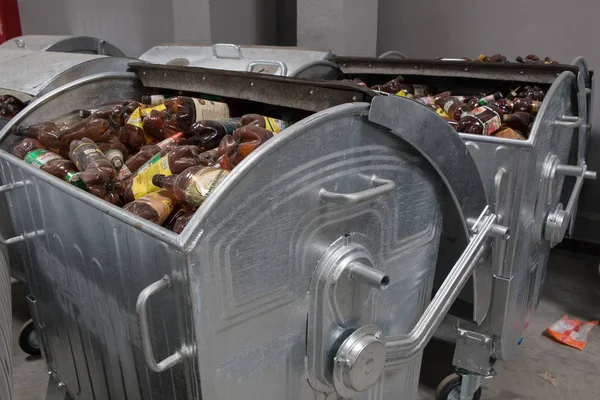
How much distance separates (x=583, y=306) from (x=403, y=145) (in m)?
2.38

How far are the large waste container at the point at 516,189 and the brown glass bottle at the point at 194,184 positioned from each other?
0.88 m

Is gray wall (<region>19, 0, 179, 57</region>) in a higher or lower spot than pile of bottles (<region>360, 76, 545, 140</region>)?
higher

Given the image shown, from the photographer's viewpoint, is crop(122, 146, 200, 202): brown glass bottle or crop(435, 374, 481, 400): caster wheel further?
crop(435, 374, 481, 400): caster wheel

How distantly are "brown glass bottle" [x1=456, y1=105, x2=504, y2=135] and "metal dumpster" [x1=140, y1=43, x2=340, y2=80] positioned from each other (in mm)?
830

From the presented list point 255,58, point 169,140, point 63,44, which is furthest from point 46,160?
point 63,44

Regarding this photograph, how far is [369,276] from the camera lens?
1013mm

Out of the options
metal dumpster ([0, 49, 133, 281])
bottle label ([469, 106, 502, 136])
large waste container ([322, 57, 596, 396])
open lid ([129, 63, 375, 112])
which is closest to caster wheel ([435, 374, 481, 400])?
large waste container ([322, 57, 596, 396])

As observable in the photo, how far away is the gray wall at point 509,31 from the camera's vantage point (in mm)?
3328

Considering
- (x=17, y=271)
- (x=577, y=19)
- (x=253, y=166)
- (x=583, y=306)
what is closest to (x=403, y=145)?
(x=253, y=166)

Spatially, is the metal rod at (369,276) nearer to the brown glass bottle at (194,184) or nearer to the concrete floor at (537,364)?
the brown glass bottle at (194,184)

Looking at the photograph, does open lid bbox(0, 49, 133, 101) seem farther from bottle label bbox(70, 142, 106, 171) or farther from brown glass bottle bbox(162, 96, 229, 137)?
bottle label bbox(70, 142, 106, 171)

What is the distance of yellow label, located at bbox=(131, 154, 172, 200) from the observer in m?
1.26

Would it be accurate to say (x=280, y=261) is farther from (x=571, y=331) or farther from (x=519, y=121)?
(x=571, y=331)

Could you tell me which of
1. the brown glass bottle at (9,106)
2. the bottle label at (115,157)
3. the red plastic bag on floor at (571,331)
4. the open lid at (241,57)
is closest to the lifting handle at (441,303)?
the bottle label at (115,157)
